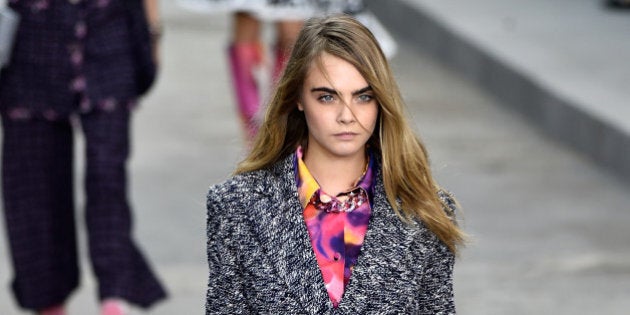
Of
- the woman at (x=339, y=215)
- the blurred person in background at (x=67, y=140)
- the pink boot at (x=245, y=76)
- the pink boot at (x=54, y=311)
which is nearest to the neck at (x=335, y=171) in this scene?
the woman at (x=339, y=215)

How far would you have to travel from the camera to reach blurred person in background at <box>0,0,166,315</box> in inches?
217

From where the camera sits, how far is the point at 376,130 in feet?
11.3

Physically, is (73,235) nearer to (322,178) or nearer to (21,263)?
(21,263)

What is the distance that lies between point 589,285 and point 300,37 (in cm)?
346

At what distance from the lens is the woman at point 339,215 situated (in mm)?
3275

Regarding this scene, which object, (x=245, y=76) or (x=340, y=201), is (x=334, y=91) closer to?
(x=340, y=201)

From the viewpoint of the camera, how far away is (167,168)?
337 inches

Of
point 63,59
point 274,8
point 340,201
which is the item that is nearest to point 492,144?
point 274,8

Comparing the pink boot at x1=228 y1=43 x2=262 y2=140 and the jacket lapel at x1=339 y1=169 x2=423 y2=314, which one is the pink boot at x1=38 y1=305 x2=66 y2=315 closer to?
the pink boot at x1=228 y1=43 x2=262 y2=140

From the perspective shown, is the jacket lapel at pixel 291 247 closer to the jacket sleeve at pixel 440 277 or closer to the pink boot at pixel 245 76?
the jacket sleeve at pixel 440 277

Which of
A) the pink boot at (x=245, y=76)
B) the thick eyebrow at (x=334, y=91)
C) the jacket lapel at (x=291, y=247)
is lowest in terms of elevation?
the pink boot at (x=245, y=76)

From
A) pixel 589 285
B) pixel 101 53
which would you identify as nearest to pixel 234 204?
pixel 101 53

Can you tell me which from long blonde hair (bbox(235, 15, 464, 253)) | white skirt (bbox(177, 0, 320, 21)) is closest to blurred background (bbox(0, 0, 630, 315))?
white skirt (bbox(177, 0, 320, 21))

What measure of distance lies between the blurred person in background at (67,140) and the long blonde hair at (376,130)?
7.07 ft
